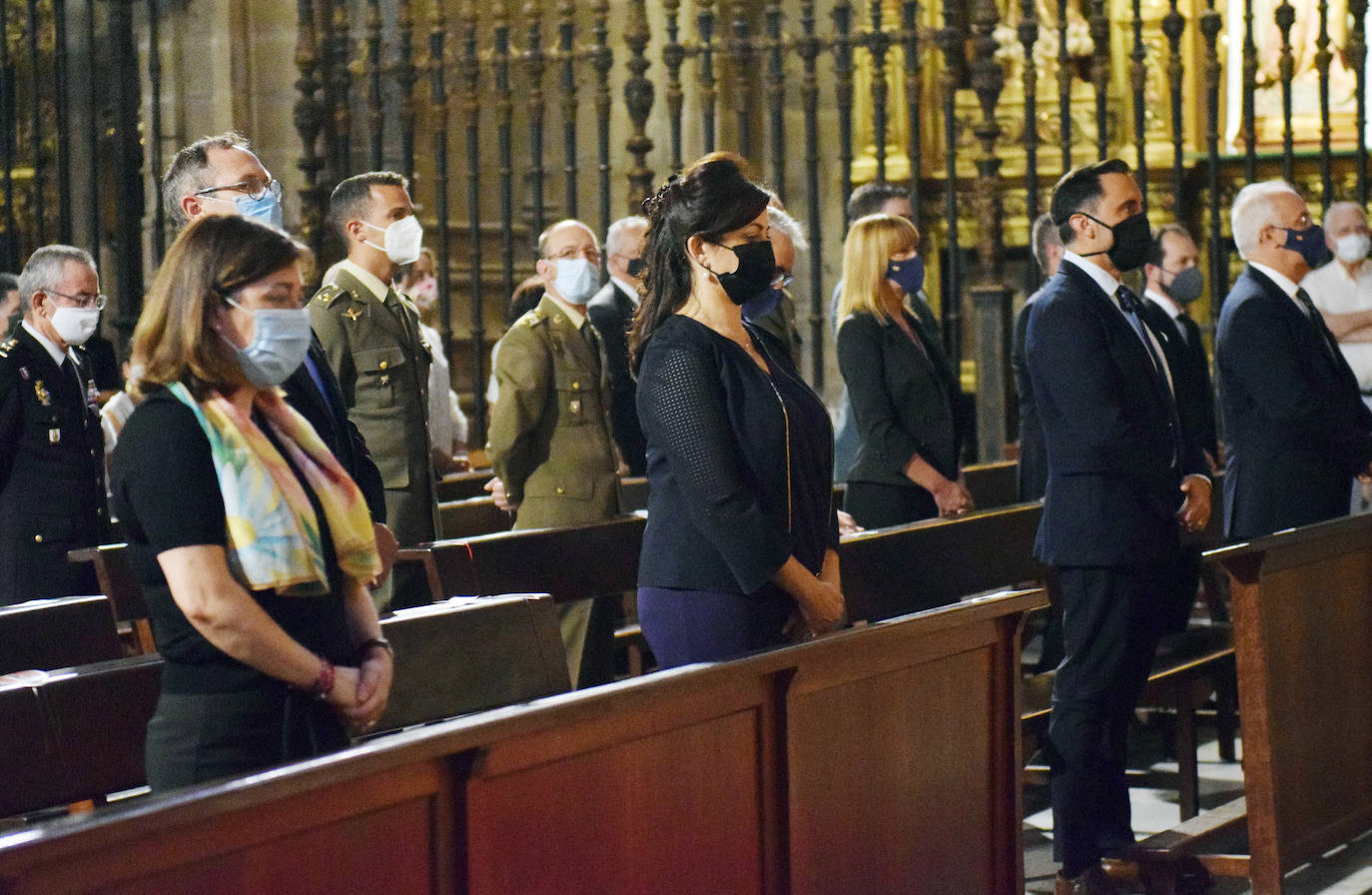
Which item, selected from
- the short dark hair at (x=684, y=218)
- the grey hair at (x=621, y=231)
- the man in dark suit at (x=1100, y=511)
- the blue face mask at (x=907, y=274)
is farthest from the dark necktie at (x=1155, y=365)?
the grey hair at (x=621, y=231)

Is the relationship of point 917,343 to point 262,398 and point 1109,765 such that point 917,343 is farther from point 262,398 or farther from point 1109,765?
point 262,398

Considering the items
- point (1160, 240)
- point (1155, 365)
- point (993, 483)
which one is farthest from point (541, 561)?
point (1160, 240)

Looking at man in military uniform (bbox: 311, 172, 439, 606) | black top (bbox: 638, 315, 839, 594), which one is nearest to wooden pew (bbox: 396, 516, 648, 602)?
man in military uniform (bbox: 311, 172, 439, 606)

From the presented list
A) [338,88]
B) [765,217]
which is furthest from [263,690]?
[338,88]

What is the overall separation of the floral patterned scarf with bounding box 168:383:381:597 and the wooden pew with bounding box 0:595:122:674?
4.28 feet

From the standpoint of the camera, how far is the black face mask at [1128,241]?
4.02 metres

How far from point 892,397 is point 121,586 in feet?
7.02

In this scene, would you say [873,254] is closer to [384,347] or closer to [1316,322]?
[1316,322]

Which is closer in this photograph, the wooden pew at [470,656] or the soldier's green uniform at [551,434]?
the wooden pew at [470,656]

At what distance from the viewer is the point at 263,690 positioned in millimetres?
2436

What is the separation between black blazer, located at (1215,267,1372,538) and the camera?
4.67 meters

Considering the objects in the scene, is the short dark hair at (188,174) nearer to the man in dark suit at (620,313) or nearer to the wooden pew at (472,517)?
the wooden pew at (472,517)

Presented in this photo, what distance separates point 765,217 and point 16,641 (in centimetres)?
169

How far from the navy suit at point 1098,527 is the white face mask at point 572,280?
66.6 inches
